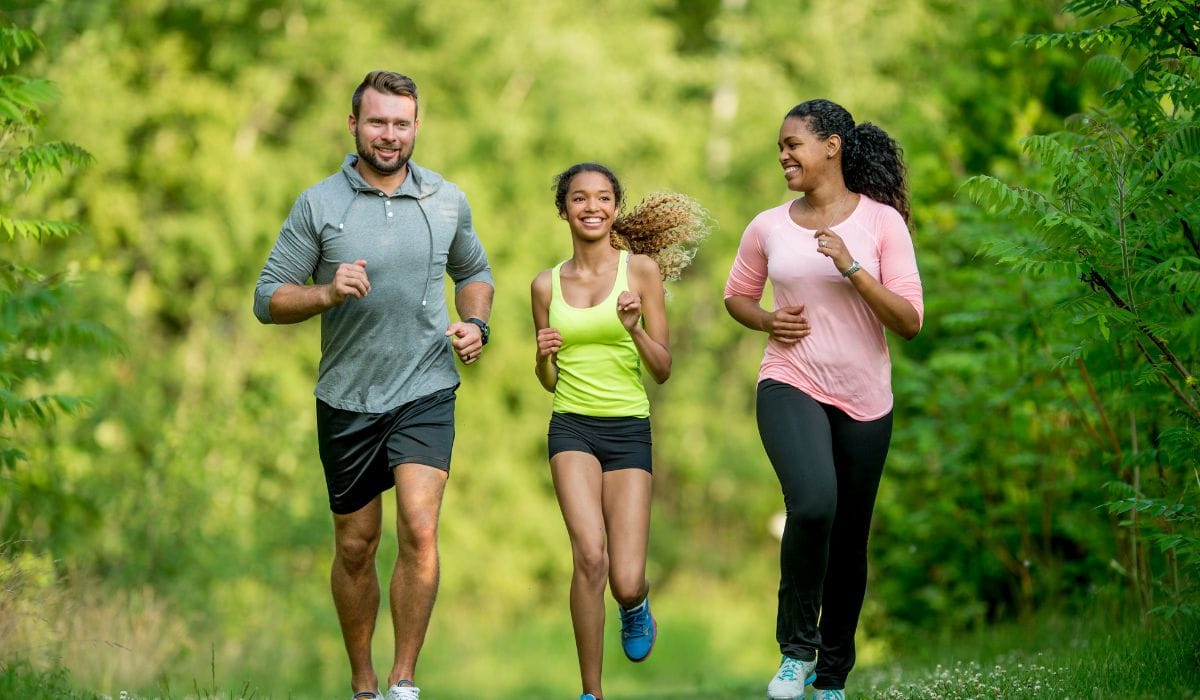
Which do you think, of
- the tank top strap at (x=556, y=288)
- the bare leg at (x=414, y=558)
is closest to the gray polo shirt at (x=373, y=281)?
the bare leg at (x=414, y=558)

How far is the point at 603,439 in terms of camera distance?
6.70m

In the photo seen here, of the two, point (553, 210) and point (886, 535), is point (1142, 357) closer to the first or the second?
point (886, 535)

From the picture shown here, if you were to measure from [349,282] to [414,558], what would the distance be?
1313 mm

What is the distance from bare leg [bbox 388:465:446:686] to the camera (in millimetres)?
6469

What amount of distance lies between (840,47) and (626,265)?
1998 cm

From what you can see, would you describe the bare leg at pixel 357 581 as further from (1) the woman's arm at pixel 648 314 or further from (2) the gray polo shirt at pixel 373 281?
(1) the woman's arm at pixel 648 314

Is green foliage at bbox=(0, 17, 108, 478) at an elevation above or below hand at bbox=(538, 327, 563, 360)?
above

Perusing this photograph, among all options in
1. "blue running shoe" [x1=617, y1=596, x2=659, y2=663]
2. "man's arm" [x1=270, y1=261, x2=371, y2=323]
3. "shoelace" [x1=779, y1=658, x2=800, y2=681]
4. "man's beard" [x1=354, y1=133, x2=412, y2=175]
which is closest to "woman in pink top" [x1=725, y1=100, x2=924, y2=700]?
"shoelace" [x1=779, y1=658, x2=800, y2=681]

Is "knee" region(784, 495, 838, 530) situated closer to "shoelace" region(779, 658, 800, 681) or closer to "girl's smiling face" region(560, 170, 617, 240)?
"shoelace" region(779, 658, 800, 681)

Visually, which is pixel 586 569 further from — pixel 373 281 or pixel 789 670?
pixel 373 281

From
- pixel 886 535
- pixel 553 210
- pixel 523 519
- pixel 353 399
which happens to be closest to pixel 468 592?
pixel 523 519

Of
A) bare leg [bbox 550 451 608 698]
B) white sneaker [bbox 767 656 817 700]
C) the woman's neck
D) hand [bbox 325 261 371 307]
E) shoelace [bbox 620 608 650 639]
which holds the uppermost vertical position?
the woman's neck

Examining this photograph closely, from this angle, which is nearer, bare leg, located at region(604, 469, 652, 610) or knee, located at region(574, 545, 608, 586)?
knee, located at region(574, 545, 608, 586)

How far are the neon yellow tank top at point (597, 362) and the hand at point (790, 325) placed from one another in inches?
29.6
